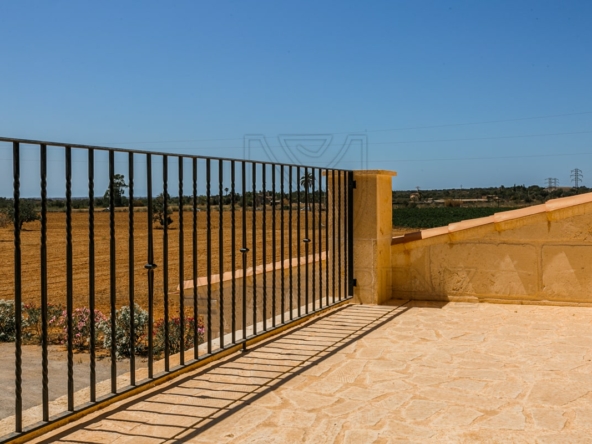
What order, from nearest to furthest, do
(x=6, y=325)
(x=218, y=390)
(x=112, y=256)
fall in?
1. (x=112, y=256)
2. (x=218, y=390)
3. (x=6, y=325)

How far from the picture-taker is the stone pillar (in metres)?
6.35

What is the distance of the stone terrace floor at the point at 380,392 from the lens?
2887 millimetres

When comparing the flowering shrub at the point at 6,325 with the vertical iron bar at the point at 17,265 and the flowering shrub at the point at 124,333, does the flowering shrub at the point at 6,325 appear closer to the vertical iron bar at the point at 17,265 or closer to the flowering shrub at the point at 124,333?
the flowering shrub at the point at 124,333

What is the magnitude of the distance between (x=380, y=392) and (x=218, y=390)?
1.01 meters

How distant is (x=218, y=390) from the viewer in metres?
3.52

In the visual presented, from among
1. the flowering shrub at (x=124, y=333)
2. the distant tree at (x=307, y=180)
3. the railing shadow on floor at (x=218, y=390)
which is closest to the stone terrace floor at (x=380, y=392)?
the railing shadow on floor at (x=218, y=390)

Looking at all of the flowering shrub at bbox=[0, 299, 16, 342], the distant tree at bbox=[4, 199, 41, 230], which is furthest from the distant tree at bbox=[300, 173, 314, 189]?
the flowering shrub at bbox=[0, 299, 16, 342]

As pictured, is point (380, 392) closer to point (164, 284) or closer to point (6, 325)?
point (164, 284)

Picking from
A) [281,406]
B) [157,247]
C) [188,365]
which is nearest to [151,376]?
[188,365]

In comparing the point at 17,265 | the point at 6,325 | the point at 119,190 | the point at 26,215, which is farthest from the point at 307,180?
the point at 6,325

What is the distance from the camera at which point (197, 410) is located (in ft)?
10.4

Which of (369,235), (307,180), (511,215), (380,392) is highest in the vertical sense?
(307,180)

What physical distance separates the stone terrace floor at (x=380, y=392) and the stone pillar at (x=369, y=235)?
1130 mm

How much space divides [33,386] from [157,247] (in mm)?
19961
